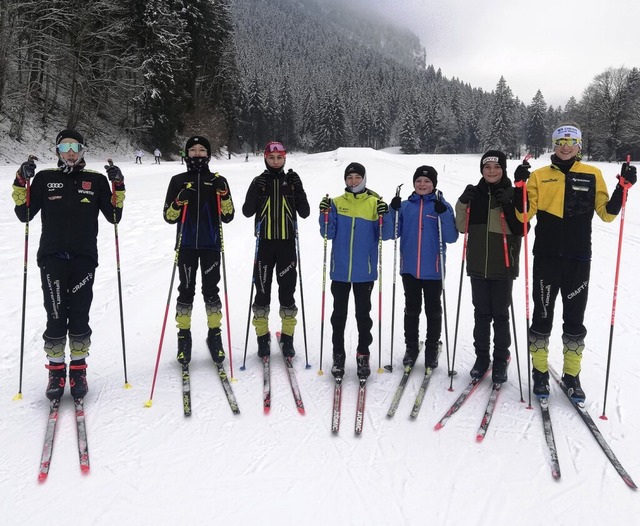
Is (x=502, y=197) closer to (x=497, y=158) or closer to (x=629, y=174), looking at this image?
(x=497, y=158)

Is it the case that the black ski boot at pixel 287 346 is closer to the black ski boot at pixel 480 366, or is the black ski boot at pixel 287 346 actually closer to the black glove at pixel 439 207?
the black ski boot at pixel 480 366

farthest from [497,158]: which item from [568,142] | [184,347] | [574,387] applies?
[184,347]

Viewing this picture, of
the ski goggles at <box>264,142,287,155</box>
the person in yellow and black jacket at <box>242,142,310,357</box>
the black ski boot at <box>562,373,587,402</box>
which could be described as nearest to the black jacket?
the person in yellow and black jacket at <box>242,142,310,357</box>

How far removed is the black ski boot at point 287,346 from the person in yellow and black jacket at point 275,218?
0.77 feet

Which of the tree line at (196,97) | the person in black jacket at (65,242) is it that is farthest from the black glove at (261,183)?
the tree line at (196,97)

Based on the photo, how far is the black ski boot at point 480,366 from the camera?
162 inches

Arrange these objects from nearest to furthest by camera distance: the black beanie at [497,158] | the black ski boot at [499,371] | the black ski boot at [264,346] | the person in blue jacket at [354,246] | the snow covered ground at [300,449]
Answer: the snow covered ground at [300,449]
the black beanie at [497,158]
the black ski boot at [499,371]
the person in blue jacket at [354,246]
the black ski boot at [264,346]

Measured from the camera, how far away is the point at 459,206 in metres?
3.99

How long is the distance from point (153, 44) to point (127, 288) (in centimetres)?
3023

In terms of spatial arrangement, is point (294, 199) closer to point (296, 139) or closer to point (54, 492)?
point (54, 492)

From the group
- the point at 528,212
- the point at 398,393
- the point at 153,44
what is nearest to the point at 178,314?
the point at 398,393

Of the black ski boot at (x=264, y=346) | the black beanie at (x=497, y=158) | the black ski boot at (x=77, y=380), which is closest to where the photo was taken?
the black ski boot at (x=77, y=380)

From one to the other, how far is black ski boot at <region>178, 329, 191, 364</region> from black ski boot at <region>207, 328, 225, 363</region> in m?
0.25

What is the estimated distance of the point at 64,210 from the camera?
11.5 ft
